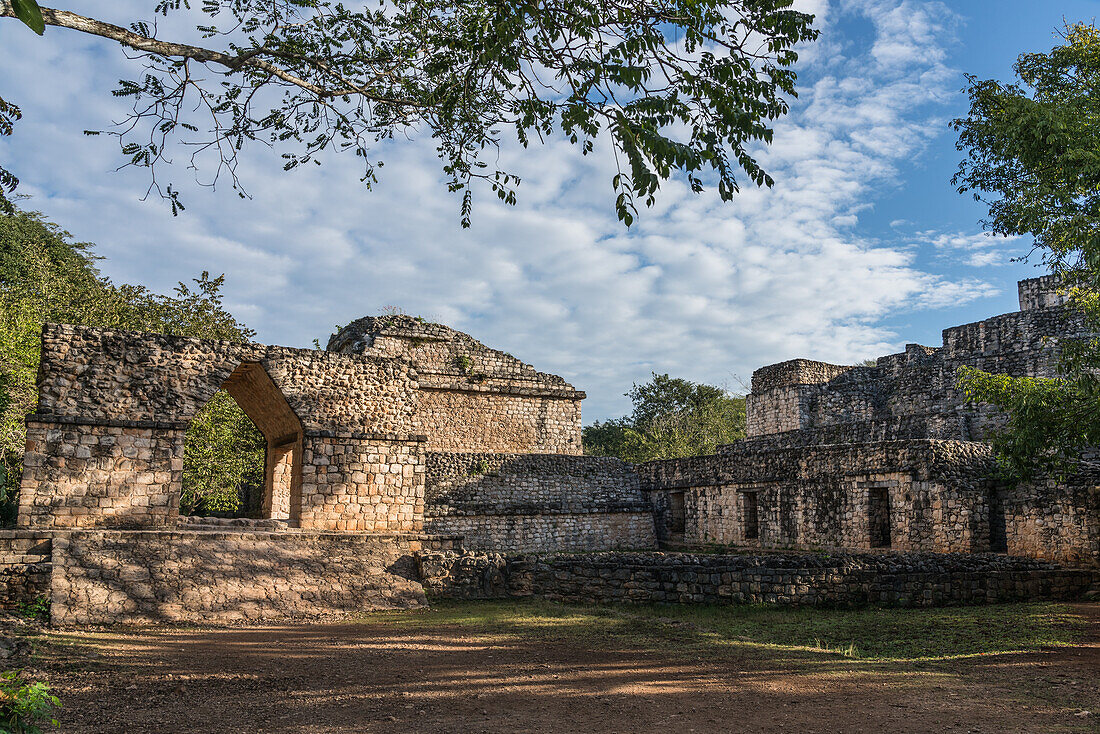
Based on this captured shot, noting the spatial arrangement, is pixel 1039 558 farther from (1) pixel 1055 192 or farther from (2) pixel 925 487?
(1) pixel 1055 192

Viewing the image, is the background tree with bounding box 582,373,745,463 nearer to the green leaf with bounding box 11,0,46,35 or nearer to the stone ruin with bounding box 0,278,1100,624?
the stone ruin with bounding box 0,278,1100,624

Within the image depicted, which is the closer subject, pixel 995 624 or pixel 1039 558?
pixel 995 624

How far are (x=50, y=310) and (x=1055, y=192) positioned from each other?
23.0 m

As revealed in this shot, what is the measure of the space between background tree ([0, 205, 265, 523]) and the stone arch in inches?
145

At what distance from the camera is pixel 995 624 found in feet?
28.1

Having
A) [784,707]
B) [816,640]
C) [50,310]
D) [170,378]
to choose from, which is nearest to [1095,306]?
[816,640]

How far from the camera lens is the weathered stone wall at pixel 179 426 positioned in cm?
1012

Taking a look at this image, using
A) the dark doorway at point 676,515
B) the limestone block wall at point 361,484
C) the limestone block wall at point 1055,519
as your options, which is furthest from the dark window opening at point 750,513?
the limestone block wall at point 361,484

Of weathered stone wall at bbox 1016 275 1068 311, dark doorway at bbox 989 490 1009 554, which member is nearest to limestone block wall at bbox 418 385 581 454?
dark doorway at bbox 989 490 1009 554

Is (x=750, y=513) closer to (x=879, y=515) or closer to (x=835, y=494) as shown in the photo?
(x=835, y=494)

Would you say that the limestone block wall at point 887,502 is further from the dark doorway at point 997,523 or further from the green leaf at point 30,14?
the green leaf at point 30,14

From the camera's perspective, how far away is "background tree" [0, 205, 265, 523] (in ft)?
54.6

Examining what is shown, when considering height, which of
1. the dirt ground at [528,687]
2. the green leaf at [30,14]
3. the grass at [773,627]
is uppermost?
the green leaf at [30,14]

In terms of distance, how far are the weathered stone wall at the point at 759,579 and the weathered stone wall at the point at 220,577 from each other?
101 centimetres
